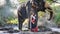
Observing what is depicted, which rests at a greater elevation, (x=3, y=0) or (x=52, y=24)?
(x=3, y=0)

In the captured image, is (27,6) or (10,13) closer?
(27,6)

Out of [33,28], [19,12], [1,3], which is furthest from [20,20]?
[1,3]

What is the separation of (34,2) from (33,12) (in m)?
0.15

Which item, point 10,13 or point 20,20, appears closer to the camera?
point 20,20

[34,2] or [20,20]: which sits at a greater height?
[34,2]

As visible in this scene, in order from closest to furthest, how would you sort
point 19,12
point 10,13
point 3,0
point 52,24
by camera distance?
point 19,12
point 52,24
point 10,13
point 3,0

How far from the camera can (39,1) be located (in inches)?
146

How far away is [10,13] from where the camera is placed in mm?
7047

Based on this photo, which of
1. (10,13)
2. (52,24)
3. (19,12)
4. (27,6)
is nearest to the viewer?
(27,6)

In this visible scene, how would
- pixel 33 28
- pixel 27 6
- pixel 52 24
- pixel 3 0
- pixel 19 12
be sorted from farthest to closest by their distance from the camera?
pixel 3 0, pixel 52 24, pixel 19 12, pixel 27 6, pixel 33 28

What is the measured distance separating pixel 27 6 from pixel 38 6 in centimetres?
28

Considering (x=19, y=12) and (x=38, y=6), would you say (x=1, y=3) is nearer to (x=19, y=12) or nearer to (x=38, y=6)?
(x=19, y=12)

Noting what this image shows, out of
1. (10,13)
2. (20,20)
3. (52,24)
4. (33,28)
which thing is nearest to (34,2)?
(33,28)

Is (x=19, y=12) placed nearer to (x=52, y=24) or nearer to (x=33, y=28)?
(x=33, y=28)
